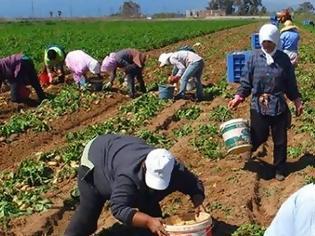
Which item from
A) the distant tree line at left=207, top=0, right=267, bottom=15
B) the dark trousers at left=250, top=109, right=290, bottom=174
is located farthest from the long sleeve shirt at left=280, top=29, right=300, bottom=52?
the distant tree line at left=207, top=0, right=267, bottom=15

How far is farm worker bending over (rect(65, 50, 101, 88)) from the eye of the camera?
45.3 ft

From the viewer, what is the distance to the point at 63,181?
8.12 metres

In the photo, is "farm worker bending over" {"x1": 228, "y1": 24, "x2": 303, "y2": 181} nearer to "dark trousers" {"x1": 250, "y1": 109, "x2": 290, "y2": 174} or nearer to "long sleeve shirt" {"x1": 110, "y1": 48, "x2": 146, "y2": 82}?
"dark trousers" {"x1": 250, "y1": 109, "x2": 290, "y2": 174}

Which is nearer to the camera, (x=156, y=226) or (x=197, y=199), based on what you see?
(x=156, y=226)

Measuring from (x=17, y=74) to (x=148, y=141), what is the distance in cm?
457

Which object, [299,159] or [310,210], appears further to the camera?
[299,159]

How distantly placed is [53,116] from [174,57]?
8.21 ft

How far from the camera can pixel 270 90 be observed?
7.50m

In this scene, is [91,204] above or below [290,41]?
below

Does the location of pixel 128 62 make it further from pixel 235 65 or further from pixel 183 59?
pixel 235 65

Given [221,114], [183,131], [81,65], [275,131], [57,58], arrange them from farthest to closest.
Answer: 1. [57,58]
2. [81,65]
3. [221,114]
4. [183,131]
5. [275,131]

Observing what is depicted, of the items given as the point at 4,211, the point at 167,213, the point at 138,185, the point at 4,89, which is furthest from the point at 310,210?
the point at 4,89

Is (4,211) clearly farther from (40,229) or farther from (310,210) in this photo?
(310,210)

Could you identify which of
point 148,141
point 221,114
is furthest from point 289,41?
point 148,141
